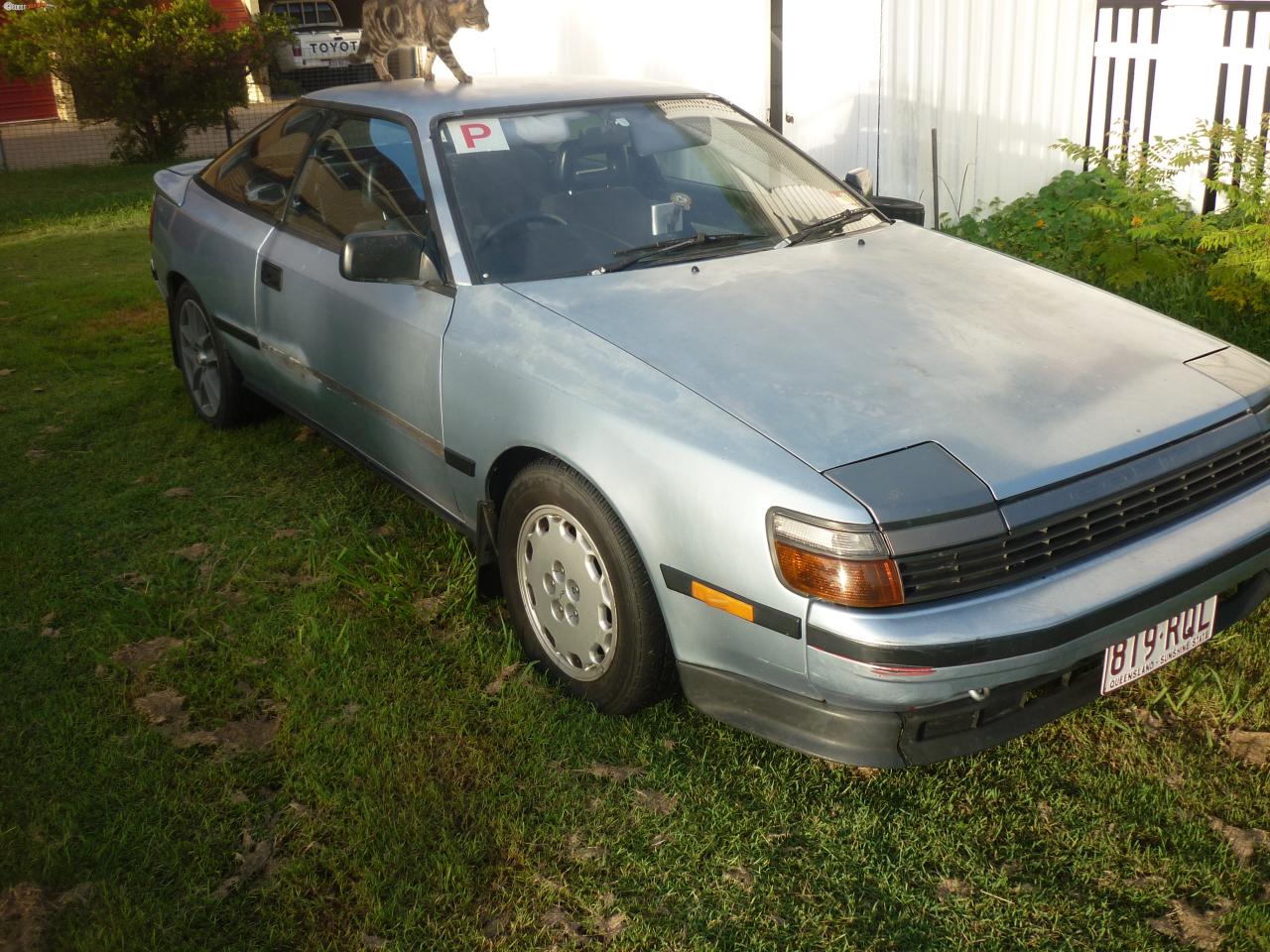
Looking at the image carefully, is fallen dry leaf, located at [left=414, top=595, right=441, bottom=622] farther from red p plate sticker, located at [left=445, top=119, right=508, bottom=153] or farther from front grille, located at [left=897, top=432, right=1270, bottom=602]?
front grille, located at [left=897, top=432, right=1270, bottom=602]

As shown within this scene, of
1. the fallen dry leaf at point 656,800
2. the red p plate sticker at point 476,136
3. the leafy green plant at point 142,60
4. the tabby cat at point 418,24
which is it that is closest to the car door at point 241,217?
the red p plate sticker at point 476,136

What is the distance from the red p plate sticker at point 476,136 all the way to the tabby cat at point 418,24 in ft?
20.9

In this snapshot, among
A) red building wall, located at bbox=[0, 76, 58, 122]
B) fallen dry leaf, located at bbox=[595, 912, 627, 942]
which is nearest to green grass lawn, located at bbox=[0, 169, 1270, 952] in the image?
fallen dry leaf, located at bbox=[595, 912, 627, 942]

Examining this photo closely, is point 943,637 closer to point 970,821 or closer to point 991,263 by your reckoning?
point 970,821

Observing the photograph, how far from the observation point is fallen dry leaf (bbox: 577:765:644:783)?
306 cm

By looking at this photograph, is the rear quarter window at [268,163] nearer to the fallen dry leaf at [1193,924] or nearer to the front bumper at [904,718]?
the front bumper at [904,718]

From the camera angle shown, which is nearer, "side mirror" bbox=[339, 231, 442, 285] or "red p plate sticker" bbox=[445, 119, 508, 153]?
"side mirror" bbox=[339, 231, 442, 285]

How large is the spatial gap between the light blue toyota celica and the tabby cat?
5798mm

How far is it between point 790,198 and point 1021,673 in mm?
2103

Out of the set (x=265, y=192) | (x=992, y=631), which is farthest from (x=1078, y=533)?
(x=265, y=192)

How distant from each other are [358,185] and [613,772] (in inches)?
88.8

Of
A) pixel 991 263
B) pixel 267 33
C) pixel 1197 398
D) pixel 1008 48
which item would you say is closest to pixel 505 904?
pixel 1197 398

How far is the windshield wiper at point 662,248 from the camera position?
3623 mm

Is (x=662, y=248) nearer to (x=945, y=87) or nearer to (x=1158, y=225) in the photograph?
(x=1158, y=225)
